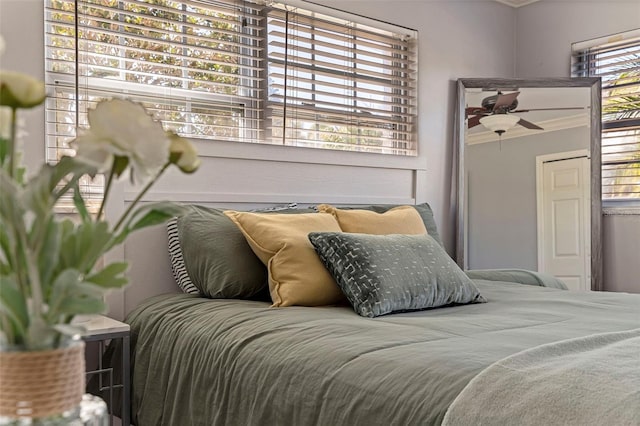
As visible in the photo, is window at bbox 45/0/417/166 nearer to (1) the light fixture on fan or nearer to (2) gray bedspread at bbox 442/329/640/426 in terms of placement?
(1) the light fixture on fan

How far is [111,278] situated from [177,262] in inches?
78.2

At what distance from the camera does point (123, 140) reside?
66 cm

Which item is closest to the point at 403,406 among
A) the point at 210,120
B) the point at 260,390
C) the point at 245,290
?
the point at 260,390

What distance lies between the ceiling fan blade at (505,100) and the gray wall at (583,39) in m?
0.45

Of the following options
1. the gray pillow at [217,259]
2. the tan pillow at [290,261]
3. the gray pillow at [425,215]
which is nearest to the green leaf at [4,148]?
the tan pillow at [290,261]

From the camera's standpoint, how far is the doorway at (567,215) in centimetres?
374

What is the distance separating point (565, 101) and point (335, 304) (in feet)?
6.93

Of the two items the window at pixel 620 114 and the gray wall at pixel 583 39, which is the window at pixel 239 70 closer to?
the gray wall at pixel 583 39

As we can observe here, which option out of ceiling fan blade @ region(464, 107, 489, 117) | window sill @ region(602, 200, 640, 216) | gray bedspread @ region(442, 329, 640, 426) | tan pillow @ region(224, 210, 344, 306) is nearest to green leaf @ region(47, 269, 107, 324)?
gray bedspread @ region(442, 329, 640, 426)

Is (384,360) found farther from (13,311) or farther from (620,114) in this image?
(620,114)

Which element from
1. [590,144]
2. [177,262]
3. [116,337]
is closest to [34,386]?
[116,337]

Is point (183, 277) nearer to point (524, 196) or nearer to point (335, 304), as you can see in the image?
point (335, 304)

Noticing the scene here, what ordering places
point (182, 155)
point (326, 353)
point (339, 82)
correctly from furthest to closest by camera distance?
point (339, 82) < point (326, 353) < point (182, 155)

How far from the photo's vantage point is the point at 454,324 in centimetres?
192
